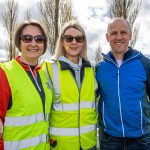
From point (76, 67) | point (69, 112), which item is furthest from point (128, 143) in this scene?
point (76, 67)

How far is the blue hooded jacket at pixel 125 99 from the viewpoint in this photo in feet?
11.3

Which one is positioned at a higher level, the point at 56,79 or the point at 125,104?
the point at 56,79

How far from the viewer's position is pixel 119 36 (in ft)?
12.1

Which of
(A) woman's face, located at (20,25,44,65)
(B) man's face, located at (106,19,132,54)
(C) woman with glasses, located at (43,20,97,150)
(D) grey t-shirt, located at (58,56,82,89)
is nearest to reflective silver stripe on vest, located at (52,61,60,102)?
(C) woman with glasses, located at (43,20,97,150)

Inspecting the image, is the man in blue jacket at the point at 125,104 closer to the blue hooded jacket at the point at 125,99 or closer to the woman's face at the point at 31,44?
the blue hooded jacket at the point at 125,99

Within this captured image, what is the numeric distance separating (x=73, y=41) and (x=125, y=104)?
3.06 ft

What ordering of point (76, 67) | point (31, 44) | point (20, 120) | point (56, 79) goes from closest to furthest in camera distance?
point (20, 120) → point (31, 44) → point (56, 79) → point (76, 67)

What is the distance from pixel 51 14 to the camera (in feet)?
57.9

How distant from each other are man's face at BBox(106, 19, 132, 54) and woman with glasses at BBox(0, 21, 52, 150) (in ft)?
3.46

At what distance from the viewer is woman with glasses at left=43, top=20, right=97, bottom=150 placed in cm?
319

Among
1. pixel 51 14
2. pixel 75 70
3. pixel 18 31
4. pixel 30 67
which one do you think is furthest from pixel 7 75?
pixel 51 14

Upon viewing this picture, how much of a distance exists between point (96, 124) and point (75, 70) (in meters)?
0.66

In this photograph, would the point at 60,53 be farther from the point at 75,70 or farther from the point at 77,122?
the point at 77,122

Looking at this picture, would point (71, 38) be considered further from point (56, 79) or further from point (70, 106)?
point (70, 106)
